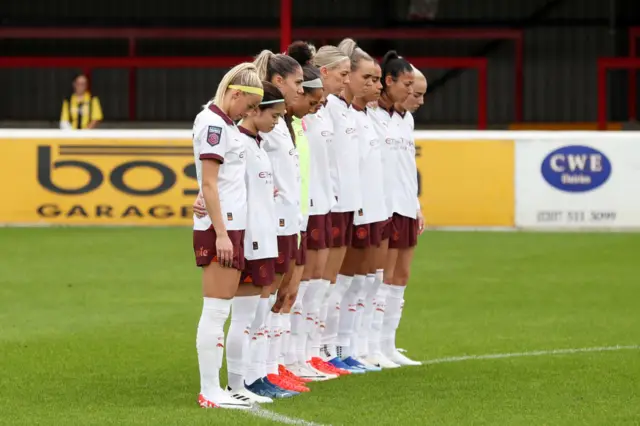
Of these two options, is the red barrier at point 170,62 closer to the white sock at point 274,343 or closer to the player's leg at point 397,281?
the player's leg at point 397,281

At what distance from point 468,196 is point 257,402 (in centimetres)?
1208

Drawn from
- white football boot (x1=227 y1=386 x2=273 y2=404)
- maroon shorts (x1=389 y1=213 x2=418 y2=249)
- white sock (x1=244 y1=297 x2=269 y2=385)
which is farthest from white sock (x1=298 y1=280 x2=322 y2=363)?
white football boot (x1=227 y1=386 x2=273 y2=404)

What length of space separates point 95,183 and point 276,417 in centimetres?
1259

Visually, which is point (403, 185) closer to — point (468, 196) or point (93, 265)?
point (93, 265)

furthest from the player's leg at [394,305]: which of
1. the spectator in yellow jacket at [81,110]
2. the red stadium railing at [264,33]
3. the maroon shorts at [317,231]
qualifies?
the red stadium railing at [264,33]

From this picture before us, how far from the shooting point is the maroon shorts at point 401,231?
33.9 ft

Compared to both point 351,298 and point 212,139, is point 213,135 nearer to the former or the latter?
point 212,139

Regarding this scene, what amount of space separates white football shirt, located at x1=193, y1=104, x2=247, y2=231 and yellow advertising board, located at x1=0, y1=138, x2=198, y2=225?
12.0 m

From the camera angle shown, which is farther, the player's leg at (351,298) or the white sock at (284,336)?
the player's leg at (351,298)

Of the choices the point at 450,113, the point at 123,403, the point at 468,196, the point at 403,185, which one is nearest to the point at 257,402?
the point at 123,403

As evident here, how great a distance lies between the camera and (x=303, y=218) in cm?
897

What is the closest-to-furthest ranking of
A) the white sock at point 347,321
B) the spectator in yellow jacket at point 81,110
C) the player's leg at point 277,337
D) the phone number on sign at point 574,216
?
1. the player's leg at point 277,337
2. the white sock at point 347,321
3. the phone number on sign at point 574,216
4. the spectator in yellow jacket at point 81,110

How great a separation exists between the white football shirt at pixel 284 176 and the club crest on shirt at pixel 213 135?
72 centimetres

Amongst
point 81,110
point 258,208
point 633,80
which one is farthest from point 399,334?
point 633,80
